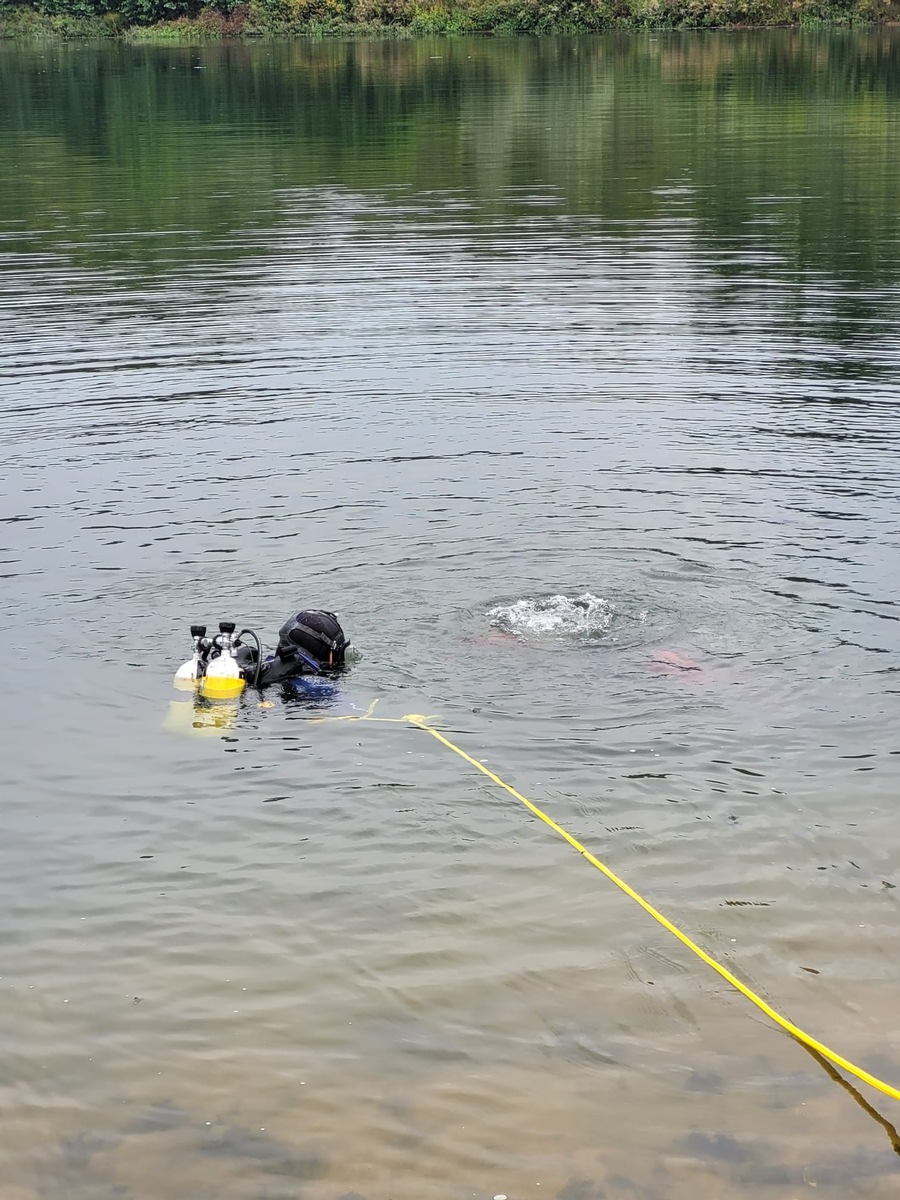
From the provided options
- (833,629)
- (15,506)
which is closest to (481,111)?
(15,506)

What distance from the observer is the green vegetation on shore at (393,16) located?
92.9 meters

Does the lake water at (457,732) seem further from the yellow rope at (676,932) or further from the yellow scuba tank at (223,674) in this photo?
the yellow scuba tank at (223,674)

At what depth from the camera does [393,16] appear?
10219cm

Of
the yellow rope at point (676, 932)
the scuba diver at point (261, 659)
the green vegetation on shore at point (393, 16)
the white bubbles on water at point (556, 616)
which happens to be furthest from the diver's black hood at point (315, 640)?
the green vegetation on shore at point (393, 16)

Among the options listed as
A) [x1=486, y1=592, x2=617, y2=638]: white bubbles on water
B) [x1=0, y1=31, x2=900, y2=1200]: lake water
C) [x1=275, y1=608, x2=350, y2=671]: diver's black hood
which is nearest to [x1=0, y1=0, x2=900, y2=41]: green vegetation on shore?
[x1=0, y1=31, x2=900, y2=1200]: lake water

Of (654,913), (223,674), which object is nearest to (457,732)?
(223,674)

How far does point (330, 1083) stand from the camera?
761 cm

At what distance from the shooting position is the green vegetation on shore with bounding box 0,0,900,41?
92875mm

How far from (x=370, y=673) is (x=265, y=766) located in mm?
1614

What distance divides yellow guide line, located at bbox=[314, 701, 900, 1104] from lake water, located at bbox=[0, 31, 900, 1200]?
0.08 m

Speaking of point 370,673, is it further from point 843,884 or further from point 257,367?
point 257,367

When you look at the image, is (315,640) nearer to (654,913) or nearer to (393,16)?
(654,913)

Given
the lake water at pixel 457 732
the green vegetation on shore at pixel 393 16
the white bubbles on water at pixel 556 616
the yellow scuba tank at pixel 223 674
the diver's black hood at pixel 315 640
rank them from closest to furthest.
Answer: the lake water at pixel 457 732, the yellow scuba tank at pixel 223 674, the diver's black hood at pixel 315 640, the white bubbles on water at pixel 556 616, the green vegetation on shore at pixel 393 16

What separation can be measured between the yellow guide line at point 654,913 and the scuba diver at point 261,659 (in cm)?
54
